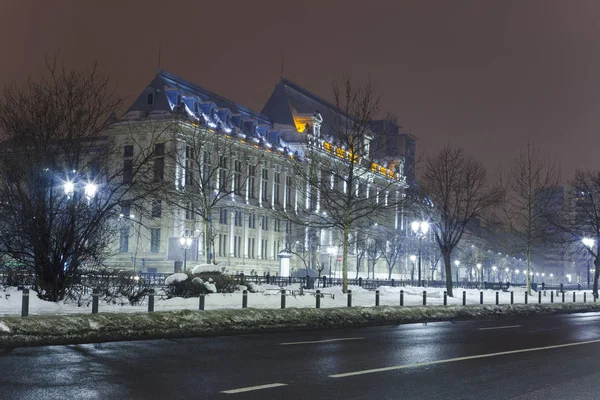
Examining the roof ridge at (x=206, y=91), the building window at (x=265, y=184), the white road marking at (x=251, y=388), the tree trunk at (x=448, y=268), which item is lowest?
the white road marking at (x=251, y=388)

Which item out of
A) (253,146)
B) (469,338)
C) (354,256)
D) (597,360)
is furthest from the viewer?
(354,256)

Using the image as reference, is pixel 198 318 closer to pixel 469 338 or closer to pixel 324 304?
pixel 469 338

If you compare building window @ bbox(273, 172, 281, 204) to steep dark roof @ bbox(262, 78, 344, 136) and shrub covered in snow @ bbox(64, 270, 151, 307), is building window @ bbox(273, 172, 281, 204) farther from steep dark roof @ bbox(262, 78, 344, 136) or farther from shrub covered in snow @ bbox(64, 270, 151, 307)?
shrub covered in snow @ bbox(64, 270, 151, 307)

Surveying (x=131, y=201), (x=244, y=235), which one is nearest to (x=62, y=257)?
(x=131, y=201)

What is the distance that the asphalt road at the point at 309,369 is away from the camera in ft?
31.3

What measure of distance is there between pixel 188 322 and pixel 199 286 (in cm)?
1139

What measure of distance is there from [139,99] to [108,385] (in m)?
75.7

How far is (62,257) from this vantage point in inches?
982

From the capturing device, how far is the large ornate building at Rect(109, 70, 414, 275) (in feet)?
242

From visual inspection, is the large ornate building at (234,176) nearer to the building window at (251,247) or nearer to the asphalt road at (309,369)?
the building window at (251,247)

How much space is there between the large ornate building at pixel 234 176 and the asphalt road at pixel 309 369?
4638 centimetres

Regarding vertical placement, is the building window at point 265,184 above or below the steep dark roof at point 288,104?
below

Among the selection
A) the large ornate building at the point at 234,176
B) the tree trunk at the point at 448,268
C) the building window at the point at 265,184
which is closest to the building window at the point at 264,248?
the large ornate building at the point at 234,176

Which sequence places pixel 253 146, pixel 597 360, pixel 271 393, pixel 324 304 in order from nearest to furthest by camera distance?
pixel 271 393
pixel 597 360
pixel 324 304
pixel 253 146
